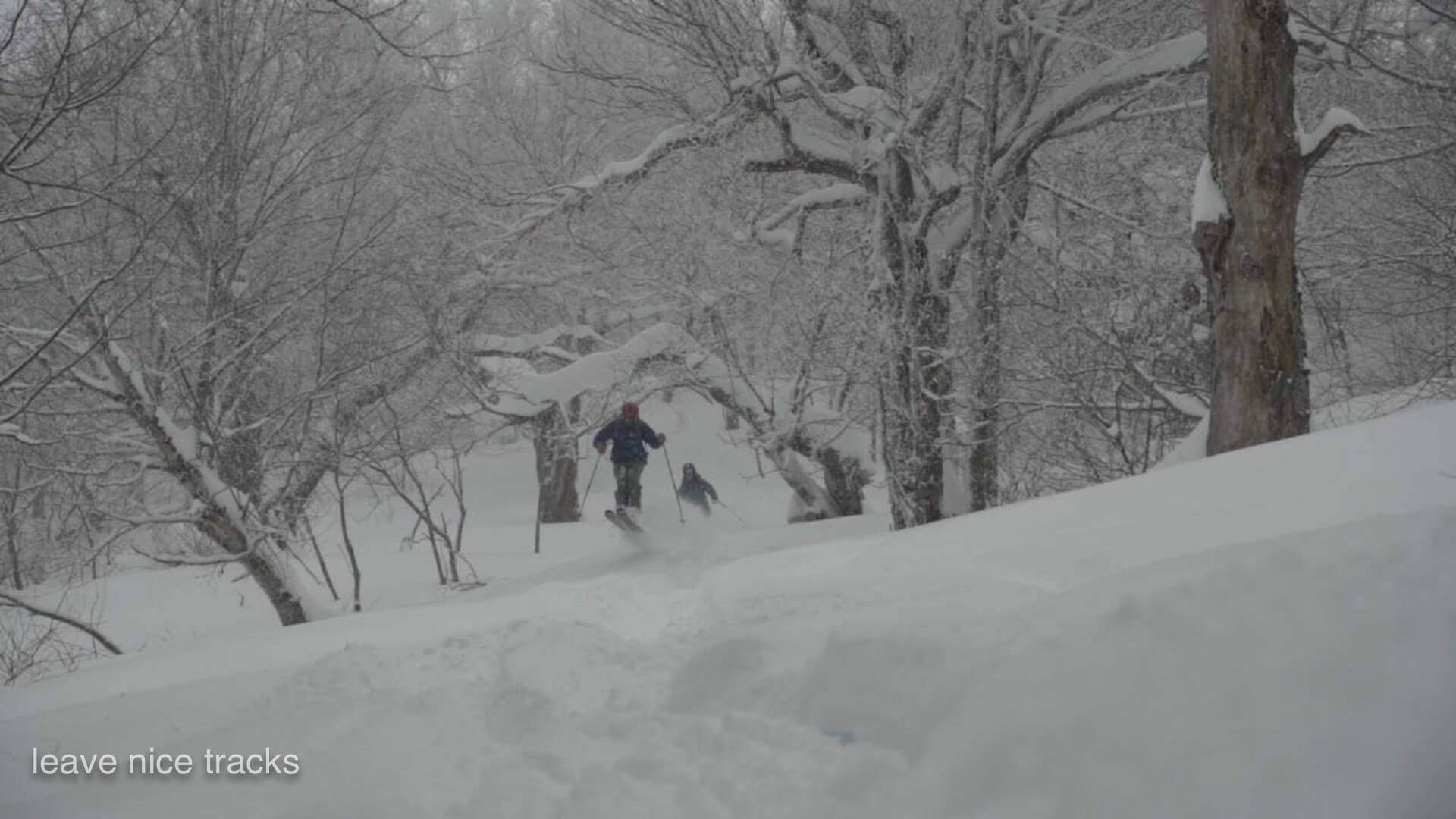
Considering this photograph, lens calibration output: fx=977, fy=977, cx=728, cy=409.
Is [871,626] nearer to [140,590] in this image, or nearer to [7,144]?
[7,144]

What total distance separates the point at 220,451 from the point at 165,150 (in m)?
2.81

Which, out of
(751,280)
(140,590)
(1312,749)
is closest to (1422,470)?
(1312,749)

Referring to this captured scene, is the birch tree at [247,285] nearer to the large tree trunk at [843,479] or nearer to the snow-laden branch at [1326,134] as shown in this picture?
the large tree trunk at [843,479]

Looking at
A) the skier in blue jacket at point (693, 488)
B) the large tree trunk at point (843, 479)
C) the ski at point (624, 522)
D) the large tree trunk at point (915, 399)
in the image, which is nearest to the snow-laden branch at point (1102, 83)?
the large tree trunk at point (915, 399)

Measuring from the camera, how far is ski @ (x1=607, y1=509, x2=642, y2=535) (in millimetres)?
10617

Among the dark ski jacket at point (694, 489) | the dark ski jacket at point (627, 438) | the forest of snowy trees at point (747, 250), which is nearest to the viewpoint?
the forest of snowy trees at point (747, 250)

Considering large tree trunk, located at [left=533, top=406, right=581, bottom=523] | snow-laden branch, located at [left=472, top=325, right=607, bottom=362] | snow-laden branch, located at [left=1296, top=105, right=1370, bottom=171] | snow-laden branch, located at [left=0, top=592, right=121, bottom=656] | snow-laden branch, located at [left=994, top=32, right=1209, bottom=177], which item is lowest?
large tree trunk, located at [left=533, top=406, right=581, bottom=523]

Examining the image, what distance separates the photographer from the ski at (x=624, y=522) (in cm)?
1062

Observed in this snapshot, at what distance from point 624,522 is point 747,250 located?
3.63m

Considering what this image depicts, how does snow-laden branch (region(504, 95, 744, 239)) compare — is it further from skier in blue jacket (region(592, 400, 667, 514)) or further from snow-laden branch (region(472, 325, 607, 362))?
snow-laden branch (region(472, 325, 607, 362))

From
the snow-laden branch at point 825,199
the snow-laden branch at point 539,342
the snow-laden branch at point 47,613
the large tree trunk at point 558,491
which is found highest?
the snow-laden branch at point 825,199

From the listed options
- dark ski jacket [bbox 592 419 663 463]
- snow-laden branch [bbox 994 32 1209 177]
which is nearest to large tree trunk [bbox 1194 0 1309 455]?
snow-laden branch [bbox 994 32 1209 177]

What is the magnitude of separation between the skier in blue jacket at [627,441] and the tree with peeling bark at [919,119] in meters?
3.25

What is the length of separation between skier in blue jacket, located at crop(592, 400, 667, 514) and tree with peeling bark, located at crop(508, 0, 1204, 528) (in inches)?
128
